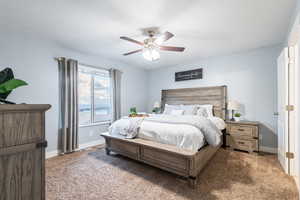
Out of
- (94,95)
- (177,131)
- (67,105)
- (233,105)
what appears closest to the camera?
(177,131)

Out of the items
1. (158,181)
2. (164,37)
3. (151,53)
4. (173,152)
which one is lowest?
(158,181)

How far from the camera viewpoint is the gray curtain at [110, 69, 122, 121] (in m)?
4.12

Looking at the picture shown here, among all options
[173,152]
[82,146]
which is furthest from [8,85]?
[82,146]

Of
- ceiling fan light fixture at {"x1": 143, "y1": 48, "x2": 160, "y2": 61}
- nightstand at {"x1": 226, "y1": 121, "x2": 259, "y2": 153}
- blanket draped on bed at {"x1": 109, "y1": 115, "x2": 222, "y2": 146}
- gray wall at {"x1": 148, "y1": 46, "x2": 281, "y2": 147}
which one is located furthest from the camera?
gray wall at {"x1": 148, "y1": 46, "x2": 281, "y2": 147}

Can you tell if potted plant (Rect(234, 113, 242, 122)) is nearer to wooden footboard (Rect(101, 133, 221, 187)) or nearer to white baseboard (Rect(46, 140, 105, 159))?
wooden footboard (Rect(101, 133, 221, 187))

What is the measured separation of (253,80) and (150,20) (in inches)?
114

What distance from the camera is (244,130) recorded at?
3.16 m

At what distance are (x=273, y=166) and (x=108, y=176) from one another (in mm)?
2811

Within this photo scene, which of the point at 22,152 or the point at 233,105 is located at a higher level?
the point at 233,105

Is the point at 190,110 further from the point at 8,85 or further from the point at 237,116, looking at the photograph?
the point at 8,85

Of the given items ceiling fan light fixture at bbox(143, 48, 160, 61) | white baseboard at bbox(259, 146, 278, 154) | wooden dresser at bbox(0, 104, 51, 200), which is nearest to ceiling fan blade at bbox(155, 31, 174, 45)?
ceiling fan light fixture at bbox(143, 48, 160, 61)

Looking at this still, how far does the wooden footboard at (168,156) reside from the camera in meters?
1.92

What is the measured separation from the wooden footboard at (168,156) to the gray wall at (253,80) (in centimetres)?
195

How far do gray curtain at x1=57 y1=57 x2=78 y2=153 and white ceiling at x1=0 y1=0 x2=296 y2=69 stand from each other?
508mm
